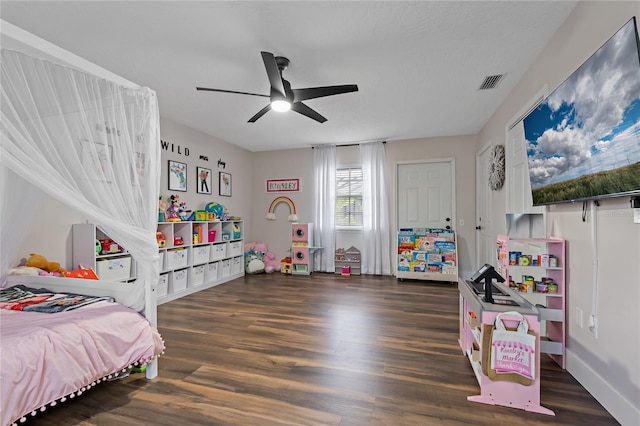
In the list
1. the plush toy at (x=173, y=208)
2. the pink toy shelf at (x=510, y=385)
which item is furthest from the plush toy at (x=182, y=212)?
the pink toy shelf at (x=510, y=385)

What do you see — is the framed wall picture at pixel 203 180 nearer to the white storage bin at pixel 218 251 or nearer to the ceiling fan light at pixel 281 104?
the white storage bin at pixel 218 251

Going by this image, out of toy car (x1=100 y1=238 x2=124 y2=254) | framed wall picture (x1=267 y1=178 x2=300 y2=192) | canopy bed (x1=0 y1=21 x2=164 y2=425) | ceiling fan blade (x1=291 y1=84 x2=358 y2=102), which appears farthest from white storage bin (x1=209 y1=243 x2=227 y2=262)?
ceiling fan blade (x1=291 y1=84 x2=358 y2=102)

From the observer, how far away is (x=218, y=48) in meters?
2.41

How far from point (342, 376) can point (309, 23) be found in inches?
99.1

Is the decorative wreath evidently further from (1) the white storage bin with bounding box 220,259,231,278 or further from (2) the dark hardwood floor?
(1) the white storage bin with bounding box 220,259,231,278

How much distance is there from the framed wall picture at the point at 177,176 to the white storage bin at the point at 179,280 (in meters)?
1.19

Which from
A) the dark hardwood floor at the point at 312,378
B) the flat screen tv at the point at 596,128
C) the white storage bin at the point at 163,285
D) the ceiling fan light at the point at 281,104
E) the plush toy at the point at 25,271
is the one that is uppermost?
the ceiling fan light at the point at 281,104

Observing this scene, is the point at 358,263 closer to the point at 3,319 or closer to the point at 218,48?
the point at 218,48

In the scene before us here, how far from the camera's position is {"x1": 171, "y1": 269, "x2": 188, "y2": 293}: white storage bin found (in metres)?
3.87

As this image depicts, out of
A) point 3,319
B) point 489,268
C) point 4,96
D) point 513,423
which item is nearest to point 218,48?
point 4,96

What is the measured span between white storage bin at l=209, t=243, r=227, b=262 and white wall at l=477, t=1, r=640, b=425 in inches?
168

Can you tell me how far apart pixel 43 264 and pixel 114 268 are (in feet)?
1.89

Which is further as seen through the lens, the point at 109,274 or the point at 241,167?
the point at 241,167

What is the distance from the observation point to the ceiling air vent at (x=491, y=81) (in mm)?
2916
